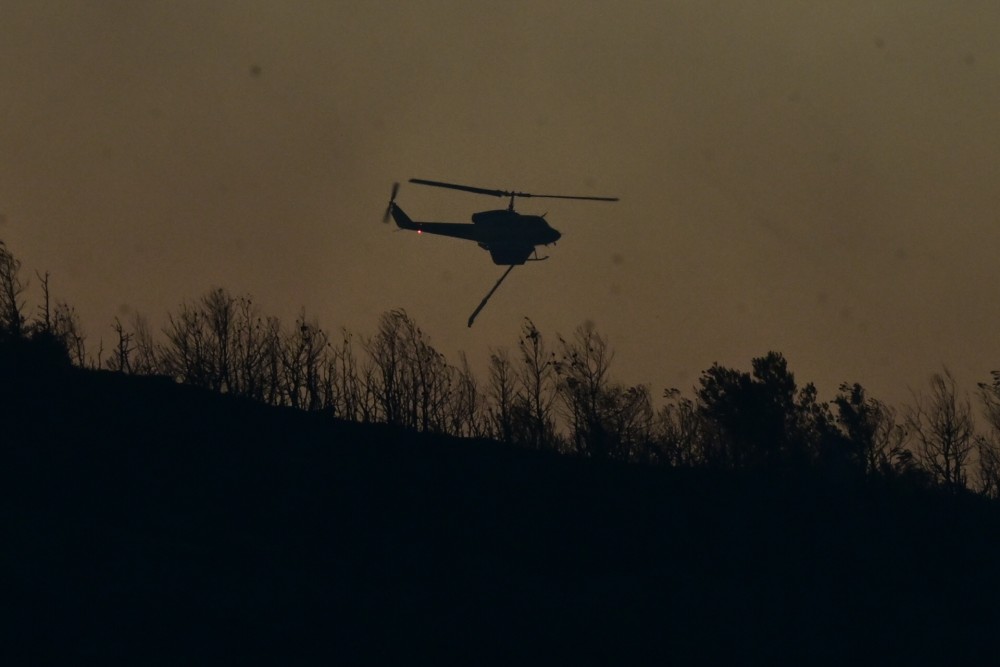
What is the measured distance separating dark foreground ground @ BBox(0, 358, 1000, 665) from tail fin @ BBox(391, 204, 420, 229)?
1373cm

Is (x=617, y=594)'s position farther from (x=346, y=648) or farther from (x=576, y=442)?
(x=576, y=442)

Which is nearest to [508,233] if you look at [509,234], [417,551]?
[509,234]

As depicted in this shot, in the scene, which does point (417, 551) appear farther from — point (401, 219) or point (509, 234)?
point (401, 219)

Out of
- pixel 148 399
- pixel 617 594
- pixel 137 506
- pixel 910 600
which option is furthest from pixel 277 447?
pixel 910 600

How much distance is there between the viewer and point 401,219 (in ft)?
282

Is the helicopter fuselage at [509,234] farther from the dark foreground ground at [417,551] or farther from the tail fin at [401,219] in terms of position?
the dark foreground ground at [417,551]

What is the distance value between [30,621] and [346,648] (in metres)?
11.6

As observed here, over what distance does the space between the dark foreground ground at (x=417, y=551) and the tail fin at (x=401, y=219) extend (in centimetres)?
1373

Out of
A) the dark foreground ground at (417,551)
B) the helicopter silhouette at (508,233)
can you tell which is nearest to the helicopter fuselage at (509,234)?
the helicopter silhouette at (508,233)

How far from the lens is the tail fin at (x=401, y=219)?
84044 millimetres

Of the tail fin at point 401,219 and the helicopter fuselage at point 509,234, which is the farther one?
the tail fin at point 401,219

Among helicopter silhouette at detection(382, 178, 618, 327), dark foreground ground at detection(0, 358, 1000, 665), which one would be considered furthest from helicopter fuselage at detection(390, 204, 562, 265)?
dark foreground ground at detection(0, 358, 1000, 665)

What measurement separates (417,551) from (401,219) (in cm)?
1980

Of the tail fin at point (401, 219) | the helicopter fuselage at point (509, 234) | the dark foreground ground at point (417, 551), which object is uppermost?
the tail fin at point (401, 219)
